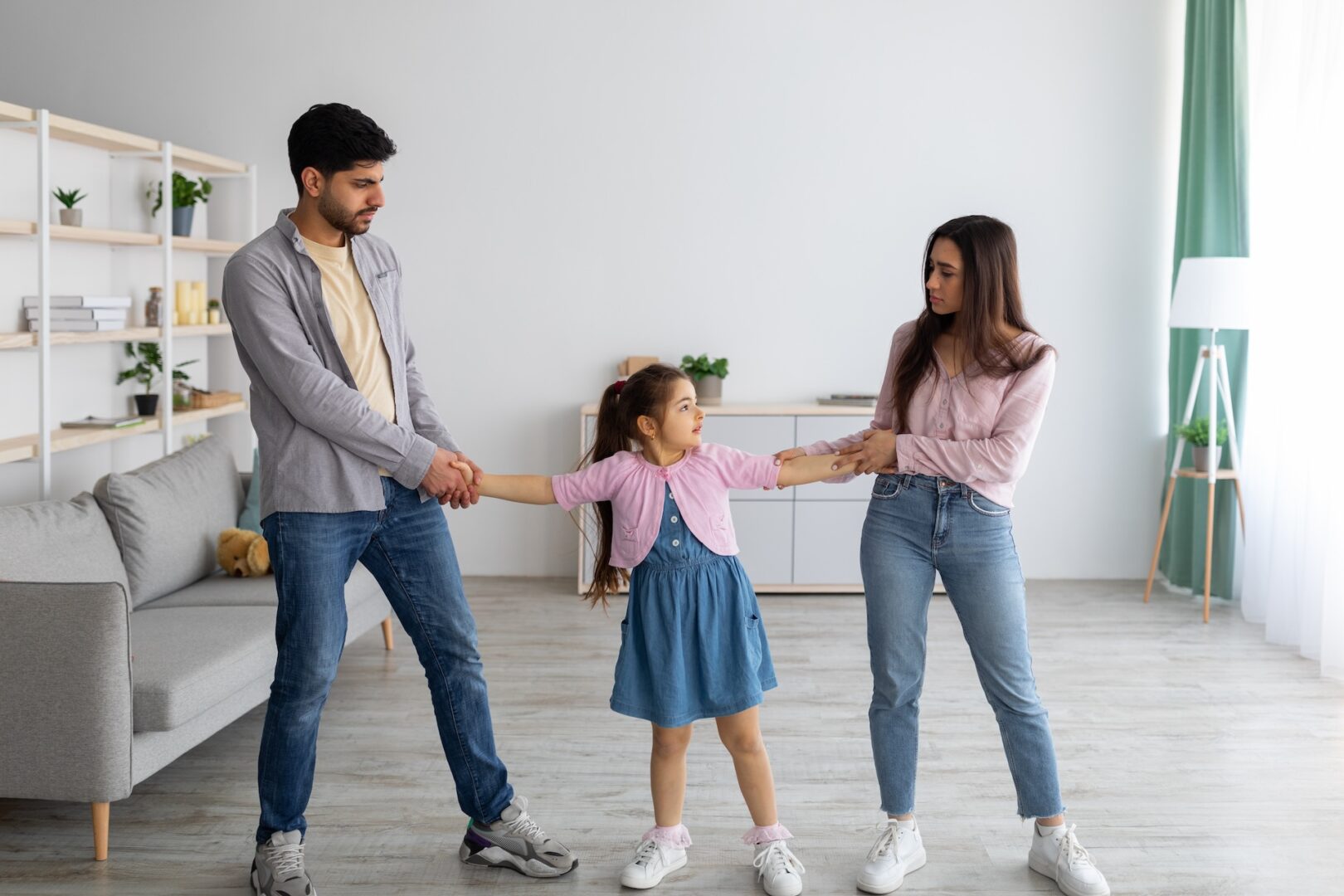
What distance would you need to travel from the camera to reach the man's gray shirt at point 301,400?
7.88ft

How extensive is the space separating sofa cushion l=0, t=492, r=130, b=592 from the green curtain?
4356 millimetres

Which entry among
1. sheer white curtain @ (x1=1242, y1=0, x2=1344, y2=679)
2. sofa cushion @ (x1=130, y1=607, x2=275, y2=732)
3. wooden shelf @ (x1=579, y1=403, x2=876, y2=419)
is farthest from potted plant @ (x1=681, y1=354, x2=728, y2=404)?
sofa cushion @ (x1=130, y1=607, x2=275, y2=732)

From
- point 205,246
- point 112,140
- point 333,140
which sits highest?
point 112,140

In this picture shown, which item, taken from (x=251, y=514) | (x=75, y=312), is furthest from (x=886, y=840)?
(x=75, y=312)

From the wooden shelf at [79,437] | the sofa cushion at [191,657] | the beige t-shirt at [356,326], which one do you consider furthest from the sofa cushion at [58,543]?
the beige t-shirt at [356,326]

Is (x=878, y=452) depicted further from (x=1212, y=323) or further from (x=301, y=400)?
(x=1212, y=323)

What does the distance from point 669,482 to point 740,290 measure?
3309 millimetres

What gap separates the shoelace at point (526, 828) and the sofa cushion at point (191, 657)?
0.86 meters

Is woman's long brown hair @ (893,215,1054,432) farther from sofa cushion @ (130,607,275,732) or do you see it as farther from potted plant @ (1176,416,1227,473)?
potted plant @ (1176,416,1227,473)

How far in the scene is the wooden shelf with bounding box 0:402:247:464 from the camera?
401cm

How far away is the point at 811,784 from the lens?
323 centimetres

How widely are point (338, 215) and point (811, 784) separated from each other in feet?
6.09

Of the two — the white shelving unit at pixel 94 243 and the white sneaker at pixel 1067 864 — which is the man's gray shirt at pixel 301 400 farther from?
the white shelving unit at pixel 94 243

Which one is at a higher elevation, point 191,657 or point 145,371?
point 145,371
